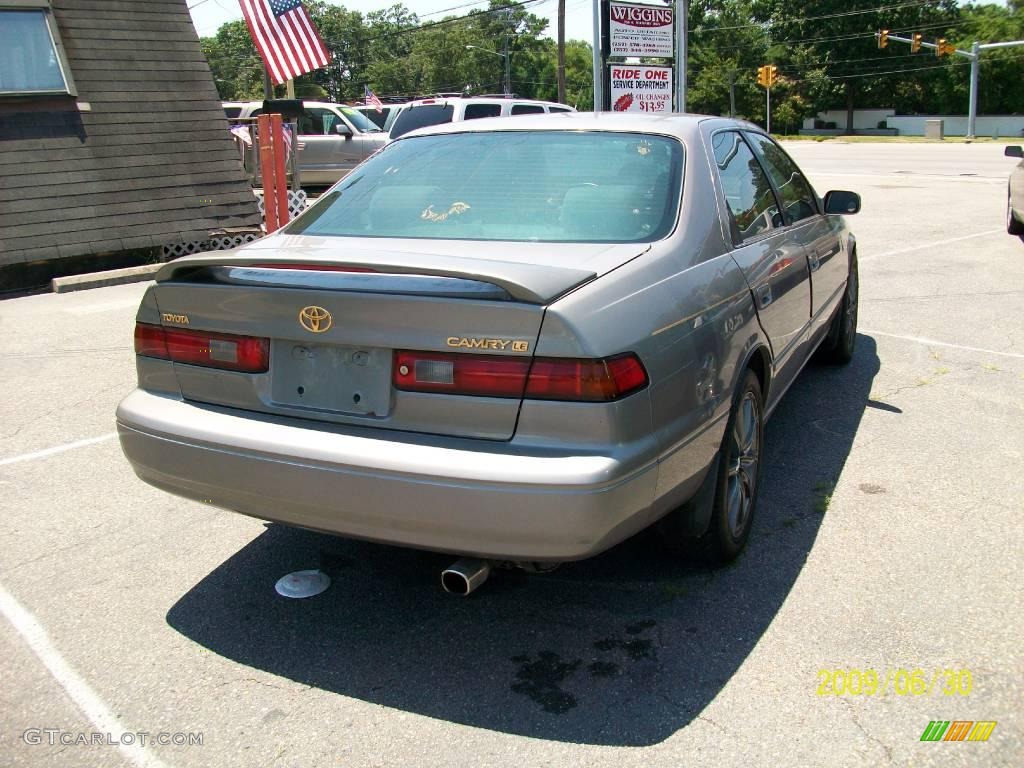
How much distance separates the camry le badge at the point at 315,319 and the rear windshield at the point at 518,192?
71 centimetres

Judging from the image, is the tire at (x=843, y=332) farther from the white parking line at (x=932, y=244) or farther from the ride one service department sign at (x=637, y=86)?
the ride one service department sign at (x=637, y=86)

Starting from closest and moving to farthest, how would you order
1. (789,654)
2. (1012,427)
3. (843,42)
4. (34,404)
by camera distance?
(789,654)
(1012,427)
(34,404)
(843,42)

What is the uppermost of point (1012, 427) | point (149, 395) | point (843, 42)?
point (843, 42)

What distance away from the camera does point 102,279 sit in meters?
10.6

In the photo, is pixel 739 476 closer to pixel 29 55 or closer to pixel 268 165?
pixel 268 165

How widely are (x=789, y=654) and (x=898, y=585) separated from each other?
0.68m

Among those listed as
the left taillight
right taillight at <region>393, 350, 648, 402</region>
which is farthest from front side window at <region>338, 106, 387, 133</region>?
right taillight at <region>393, 350, 648, 402</region>

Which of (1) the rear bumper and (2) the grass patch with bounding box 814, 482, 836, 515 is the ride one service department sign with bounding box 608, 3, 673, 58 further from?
(1) the rear bumper

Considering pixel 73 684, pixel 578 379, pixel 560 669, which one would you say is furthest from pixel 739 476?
pixel 73 684

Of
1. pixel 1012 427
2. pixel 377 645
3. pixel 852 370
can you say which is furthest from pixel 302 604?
pixel 852 370

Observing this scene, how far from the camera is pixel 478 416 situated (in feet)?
9.00

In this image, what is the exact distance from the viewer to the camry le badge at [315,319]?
286 cm

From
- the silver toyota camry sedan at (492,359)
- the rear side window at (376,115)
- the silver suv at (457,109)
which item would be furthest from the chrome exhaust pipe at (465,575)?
the rear side window at (376,115)

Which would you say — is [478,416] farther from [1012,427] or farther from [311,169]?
[311,169]
